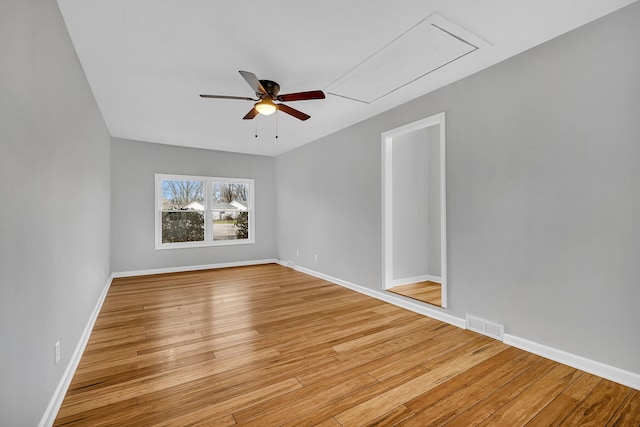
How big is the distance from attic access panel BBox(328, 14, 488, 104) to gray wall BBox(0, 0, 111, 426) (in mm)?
2362

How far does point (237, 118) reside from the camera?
4375 mm

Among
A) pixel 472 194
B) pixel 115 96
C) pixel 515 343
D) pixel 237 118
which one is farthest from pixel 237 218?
pixel 515 343

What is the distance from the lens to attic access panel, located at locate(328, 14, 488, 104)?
2330mm

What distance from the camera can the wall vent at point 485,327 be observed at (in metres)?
2.80

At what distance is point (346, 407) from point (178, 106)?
12.9ft

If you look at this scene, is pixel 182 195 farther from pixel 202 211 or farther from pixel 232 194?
pixel 232 194

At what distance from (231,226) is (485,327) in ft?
18.2

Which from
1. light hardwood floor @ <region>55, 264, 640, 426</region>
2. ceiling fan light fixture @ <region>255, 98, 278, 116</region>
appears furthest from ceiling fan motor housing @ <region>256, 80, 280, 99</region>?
light hardwood floor @ <region>55, 264, 640, 426</region>

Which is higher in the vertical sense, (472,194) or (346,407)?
(472,194)

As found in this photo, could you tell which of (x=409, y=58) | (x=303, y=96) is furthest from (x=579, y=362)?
(x=303, y=96)

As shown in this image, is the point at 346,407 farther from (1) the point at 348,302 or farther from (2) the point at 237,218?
(2) the point at 237,218

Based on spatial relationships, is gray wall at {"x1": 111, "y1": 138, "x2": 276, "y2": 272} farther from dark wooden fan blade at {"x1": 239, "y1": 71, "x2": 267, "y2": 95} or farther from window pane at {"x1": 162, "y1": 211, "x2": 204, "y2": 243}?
dark wooden fan blade at {"x1": 239, "y1": 71, "x2": 267, "y2": 95}

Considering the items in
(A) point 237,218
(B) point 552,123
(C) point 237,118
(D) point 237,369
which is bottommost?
(D) point 237,369

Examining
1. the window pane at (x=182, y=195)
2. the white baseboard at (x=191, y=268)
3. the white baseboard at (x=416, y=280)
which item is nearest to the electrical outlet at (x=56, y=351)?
the white baseboard at (x=416, y=280)
